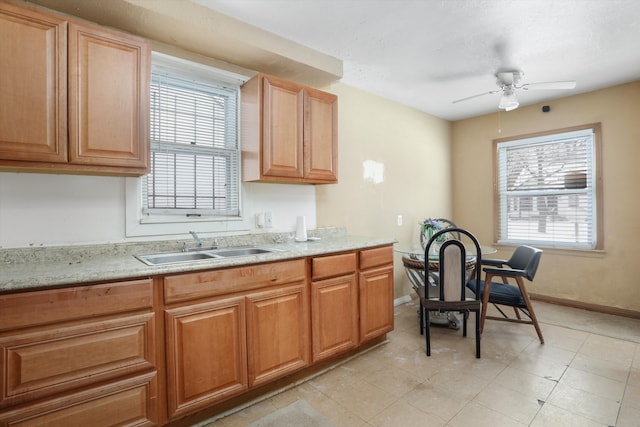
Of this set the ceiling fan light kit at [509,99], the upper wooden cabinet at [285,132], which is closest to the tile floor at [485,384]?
the upper wooden cabinet at [285,132]

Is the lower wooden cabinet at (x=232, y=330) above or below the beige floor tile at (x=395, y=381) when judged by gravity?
above

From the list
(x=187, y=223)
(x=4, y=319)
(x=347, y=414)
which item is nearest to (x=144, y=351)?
(x=4, y=319)

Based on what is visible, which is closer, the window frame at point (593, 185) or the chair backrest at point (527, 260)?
the chair backrest at point (527, 260)

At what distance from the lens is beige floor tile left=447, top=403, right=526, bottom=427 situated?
173cm

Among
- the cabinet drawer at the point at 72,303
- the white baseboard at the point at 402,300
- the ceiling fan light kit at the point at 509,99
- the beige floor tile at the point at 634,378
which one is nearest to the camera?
the cabinet drawer at the point at 72,303

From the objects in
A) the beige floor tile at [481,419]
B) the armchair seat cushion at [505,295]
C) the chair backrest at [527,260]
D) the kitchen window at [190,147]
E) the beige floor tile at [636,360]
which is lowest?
the beige floor tile at [481,419]

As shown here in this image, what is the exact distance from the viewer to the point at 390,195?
382cm

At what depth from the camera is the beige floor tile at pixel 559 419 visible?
5.65 feet

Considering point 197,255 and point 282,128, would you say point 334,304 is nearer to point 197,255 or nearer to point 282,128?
point 197,255

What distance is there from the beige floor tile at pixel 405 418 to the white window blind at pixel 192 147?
1.69 m

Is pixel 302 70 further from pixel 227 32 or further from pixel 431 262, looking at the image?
pixel 431 262

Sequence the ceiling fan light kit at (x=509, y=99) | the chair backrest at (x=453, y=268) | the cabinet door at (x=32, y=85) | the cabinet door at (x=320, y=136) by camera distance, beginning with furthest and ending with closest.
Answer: the ceiling fan light kit at (x=509, y=99) < the cabinet door at (x=320, y=136) < the chair backrest at (x=453, y=268) < the cabinet door at (x=32, y=85)

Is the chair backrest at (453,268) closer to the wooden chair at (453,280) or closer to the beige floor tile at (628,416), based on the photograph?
the wooden chair at (453,280)

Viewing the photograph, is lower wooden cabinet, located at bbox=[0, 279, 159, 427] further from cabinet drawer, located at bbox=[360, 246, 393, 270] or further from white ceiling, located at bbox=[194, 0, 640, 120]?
white ceiling, located at bbox=[194, 0, 640, 120]
